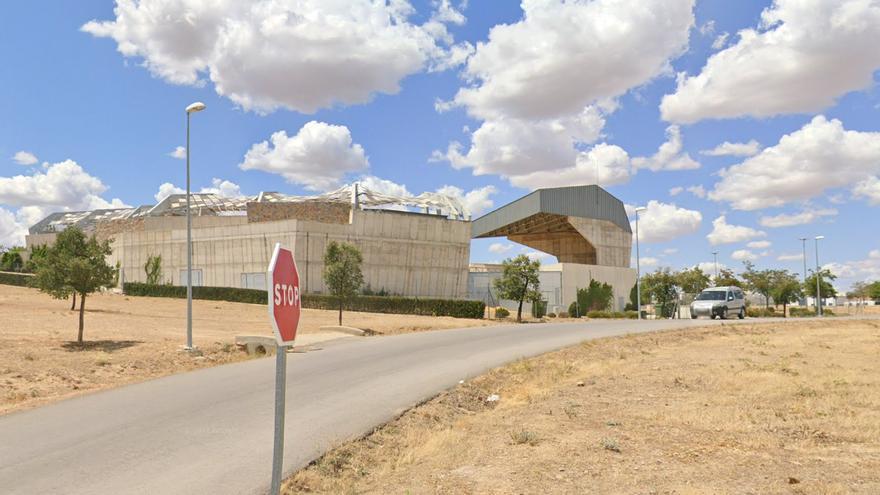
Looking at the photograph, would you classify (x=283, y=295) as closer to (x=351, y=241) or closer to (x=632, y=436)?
A: (x=632, y=436)

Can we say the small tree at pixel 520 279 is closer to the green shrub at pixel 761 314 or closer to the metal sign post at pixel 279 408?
the green shrub at pixel 761 314

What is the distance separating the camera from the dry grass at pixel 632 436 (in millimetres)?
6340

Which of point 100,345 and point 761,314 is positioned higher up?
point 761,314

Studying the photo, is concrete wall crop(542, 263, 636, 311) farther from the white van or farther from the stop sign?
the stop sign

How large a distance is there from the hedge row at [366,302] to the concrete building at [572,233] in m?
16.6

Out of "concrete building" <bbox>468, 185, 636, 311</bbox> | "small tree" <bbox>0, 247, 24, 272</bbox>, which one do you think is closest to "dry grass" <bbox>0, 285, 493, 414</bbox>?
"concrete building" <bbox>468, 185, 636, 311</bbox>

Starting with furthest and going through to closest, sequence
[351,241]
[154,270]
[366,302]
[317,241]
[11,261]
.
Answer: [11,261] → [154,270] → [351,241] → [317,241] → [366,302]

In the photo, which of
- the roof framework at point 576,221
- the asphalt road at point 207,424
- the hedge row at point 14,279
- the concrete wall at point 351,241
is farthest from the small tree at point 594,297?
the hedge row at point 14,279

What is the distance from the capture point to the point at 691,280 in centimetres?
7031

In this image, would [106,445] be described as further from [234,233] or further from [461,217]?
[461,217]

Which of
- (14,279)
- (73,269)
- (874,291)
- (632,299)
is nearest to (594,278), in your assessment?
(632,299)

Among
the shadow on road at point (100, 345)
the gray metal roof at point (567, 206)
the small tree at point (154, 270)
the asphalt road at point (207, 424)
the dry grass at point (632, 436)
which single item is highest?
the gray metal roof at point (567, 206)

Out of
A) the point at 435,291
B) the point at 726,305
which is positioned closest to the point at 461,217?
the point at 435,291

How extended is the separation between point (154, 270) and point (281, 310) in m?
65.8
